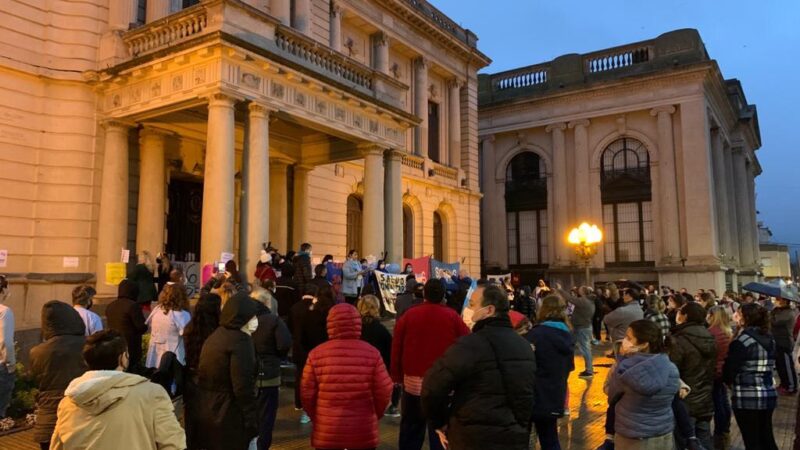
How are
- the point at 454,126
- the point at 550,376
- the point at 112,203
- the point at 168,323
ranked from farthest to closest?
the point at 454,126 < the point at 112,203 < the point at 168,323 < the point at 550,376

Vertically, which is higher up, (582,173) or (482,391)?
(582,173)

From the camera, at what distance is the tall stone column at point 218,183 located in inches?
497

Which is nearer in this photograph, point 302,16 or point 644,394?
point 644,394

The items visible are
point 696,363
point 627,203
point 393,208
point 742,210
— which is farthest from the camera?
point 742,210

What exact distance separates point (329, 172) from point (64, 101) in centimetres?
871

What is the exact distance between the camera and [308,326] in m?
7.50

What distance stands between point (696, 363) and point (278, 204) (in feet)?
46.8

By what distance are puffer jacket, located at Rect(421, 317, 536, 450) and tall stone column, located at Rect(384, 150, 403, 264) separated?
14134 mm

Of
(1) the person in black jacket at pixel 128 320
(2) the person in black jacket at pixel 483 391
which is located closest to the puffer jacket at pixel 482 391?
(2) the person in black jacket at pixel 483 391

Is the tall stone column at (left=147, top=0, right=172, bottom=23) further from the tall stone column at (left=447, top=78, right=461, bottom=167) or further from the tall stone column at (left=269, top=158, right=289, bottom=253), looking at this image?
the tall stone column at (left=447, top=78, right=461, bottom=167)

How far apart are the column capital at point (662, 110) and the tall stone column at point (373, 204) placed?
785 inches

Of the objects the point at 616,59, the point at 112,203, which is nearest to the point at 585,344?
the point at 112,203

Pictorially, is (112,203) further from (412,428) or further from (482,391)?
(482,391)

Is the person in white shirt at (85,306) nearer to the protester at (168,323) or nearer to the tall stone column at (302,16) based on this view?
the protester at (168,323)
